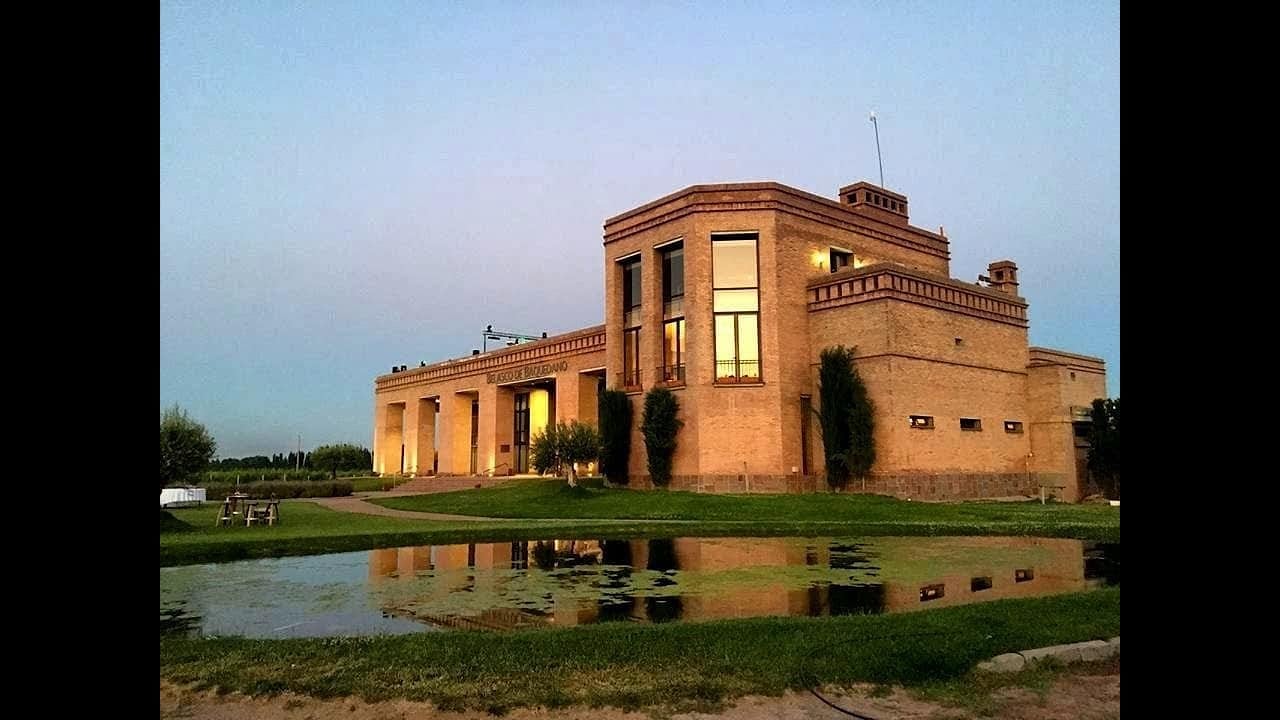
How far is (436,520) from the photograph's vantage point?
76.4 ft

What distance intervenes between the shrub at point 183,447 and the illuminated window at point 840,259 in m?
25.1

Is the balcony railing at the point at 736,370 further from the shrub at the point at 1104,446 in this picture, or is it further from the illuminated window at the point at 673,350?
the shrub at the point at 1104,446

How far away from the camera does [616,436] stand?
3425 cm

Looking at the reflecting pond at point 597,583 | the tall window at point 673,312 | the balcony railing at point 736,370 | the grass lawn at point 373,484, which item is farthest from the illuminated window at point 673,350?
the grass lawn at point 373,484

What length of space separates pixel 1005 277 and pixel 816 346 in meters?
12.8

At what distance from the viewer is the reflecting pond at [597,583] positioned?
30.8ft

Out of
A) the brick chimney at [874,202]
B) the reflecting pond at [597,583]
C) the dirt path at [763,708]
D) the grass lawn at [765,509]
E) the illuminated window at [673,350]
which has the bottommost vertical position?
the grass lawn at [765,509]

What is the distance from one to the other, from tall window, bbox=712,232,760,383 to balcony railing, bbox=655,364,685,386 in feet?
5.57

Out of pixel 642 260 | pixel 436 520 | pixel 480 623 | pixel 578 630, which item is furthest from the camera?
pixel 642 260

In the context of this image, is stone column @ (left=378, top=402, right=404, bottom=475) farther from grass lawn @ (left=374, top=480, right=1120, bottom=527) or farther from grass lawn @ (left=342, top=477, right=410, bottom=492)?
grass lawn @ (left=374, top=480, right=1120, bottom=527)

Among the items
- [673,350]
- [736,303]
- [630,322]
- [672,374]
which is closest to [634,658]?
[736,303]
